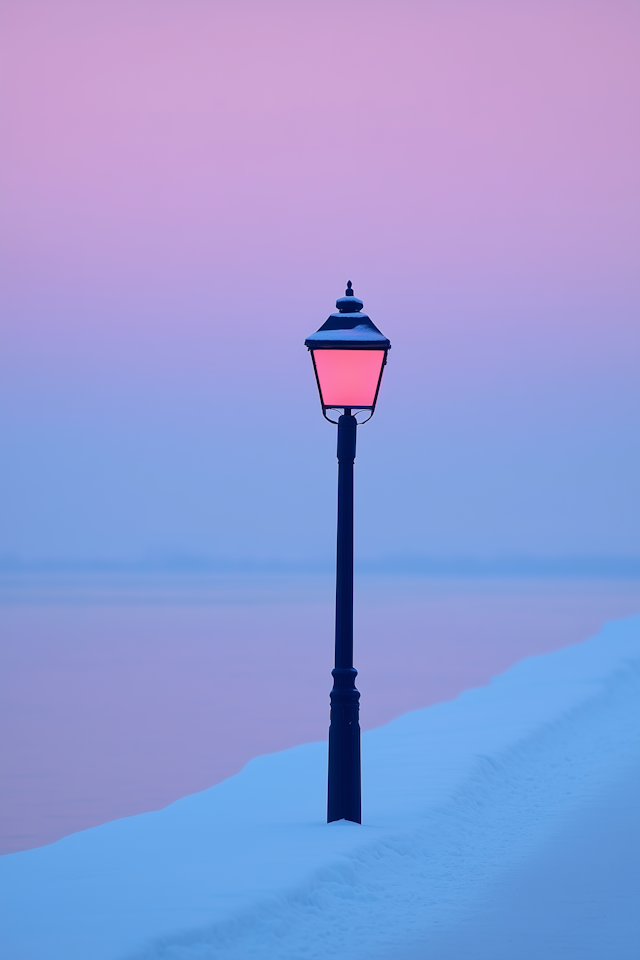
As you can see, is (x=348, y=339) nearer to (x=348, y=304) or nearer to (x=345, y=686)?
(x=348, y=304)

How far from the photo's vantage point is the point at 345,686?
29.9 feet

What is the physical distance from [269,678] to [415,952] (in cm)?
2285

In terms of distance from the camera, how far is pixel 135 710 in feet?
78.5

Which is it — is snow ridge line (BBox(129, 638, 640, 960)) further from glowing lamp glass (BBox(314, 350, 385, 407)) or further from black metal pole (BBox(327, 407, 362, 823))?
glowing lamp glass (BBox(314, 350, 385, 407))

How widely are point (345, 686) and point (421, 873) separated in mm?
1629

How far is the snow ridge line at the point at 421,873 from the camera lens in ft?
20.9

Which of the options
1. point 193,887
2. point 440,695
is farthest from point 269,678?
point 193,887

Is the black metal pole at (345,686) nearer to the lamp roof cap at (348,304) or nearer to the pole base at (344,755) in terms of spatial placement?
the pole base at (344,755)

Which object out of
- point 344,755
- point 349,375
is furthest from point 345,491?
point 344,755

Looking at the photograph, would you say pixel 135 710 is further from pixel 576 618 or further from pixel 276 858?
pixel 576 618

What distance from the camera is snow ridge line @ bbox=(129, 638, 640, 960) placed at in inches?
250

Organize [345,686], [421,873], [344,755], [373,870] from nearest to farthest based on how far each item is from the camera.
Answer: [373,870] → [421,873] → [344,755] → [345,686]

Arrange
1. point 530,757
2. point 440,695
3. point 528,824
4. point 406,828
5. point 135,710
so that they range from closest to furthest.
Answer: point 406,828
point 528,824
point 530,757
point 135,710
point 440,695

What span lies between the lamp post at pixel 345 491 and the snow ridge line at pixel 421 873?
1.75ft
